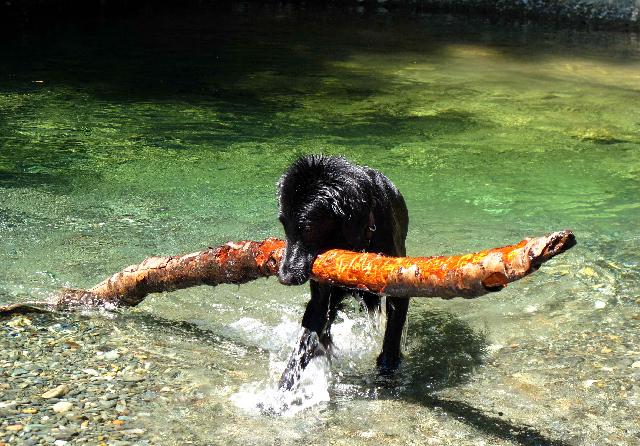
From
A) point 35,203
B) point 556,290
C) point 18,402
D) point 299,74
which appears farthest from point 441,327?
point 299,74

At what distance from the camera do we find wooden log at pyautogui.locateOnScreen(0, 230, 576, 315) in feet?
11.2

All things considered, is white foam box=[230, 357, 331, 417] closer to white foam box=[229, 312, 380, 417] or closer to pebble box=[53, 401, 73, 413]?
white foam box=[229, 312, 380, 417]

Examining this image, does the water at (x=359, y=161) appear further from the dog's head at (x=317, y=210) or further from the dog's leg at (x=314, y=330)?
the dog's head at (x=317, y=210)

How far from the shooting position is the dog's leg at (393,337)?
Answer: 5.01m

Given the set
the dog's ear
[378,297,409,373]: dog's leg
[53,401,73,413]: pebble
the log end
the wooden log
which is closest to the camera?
the log end

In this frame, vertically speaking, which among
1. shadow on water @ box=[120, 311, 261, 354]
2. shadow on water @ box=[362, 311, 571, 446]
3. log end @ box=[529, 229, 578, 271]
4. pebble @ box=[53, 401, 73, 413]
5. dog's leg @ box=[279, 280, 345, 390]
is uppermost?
log end @ box=[529, 229, 578, 271]

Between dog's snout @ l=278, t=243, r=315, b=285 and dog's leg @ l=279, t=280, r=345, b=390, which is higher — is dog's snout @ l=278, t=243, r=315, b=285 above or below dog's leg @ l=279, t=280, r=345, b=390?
above

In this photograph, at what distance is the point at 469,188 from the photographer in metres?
8.34

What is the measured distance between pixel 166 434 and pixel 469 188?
491 centimetres

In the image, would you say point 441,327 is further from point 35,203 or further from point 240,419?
point 35,203

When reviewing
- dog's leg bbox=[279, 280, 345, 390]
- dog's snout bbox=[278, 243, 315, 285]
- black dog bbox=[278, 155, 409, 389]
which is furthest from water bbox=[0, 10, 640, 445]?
dog's snout bbox=[278, 243, 315, 285]

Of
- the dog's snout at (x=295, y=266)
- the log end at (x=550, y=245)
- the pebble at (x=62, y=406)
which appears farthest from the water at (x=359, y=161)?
the log end at (x=550, y=245)

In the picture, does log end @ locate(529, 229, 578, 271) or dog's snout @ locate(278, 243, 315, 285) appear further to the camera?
dog's snout @ locate(278, 243, 315, 285)

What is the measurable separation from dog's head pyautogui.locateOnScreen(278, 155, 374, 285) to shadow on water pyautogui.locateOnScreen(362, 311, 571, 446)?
2.79 ft
